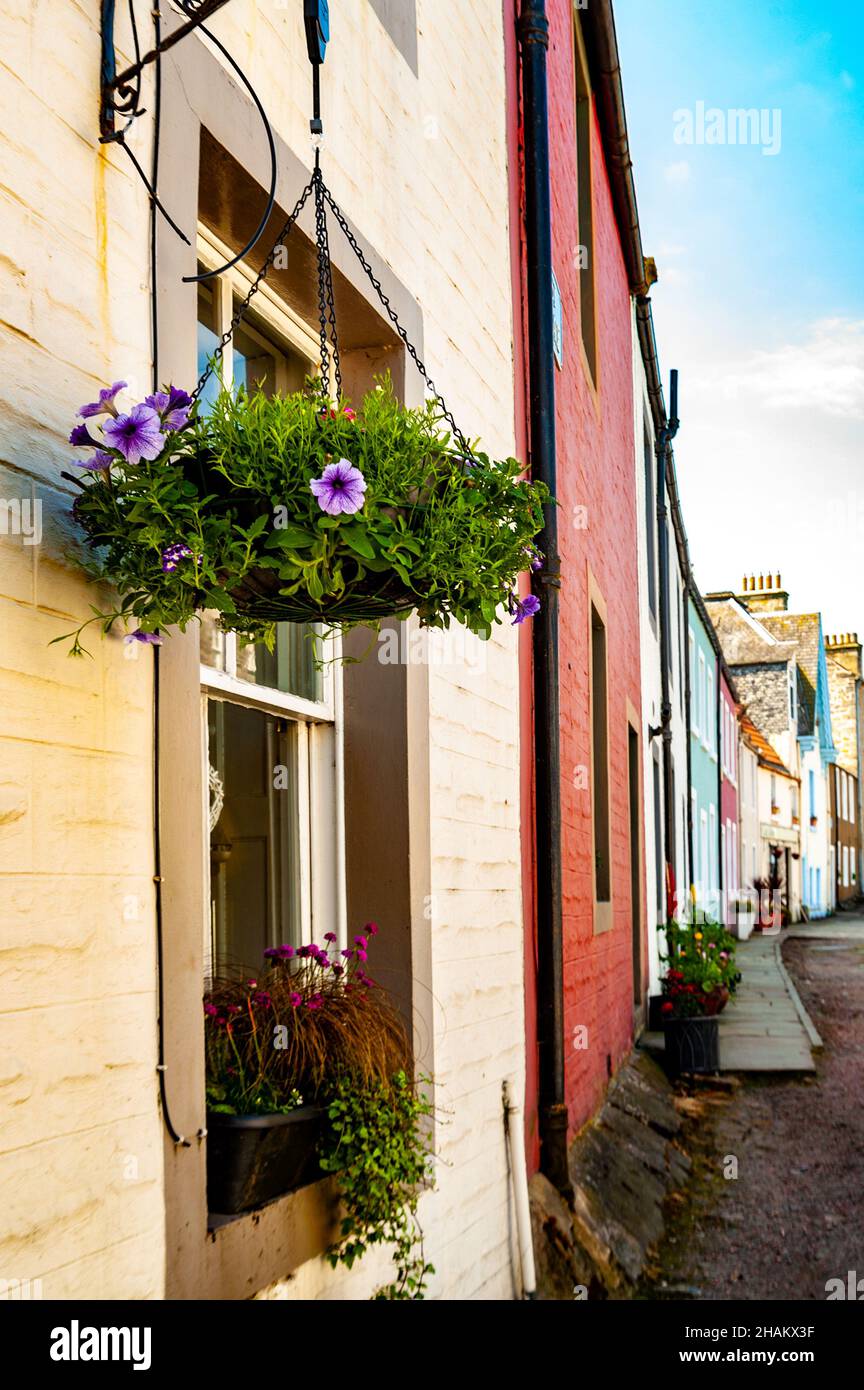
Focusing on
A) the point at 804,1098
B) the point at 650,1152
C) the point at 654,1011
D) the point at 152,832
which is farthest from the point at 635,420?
the point at 152,832

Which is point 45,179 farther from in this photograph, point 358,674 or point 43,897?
point 358,674

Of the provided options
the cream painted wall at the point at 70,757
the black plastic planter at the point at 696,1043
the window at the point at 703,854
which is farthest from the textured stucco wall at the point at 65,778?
the window at the point at 703,854

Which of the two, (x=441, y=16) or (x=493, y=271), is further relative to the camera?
(x=493, y=271)

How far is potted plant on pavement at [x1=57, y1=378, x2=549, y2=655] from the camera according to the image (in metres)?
2.24

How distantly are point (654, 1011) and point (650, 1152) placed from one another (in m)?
4.93

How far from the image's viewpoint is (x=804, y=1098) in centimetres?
962

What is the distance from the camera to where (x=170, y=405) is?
2293mm

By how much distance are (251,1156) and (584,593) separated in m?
5.69

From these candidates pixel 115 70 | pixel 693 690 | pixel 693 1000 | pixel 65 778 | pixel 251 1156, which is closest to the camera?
pixel 65 778

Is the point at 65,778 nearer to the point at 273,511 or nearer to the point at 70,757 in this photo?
the point at 70,757

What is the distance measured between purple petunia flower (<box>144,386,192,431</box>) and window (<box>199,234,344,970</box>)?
1.01 meters

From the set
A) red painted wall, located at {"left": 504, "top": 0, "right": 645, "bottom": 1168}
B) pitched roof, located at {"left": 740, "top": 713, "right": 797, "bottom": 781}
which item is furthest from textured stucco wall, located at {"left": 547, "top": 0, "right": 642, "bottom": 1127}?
pitched roof, located at {"left": 740, "top": 713, "right": 797, "bottom": 781}

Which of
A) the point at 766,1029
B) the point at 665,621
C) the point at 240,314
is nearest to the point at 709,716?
the point at 665,621

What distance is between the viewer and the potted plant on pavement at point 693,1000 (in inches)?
408
